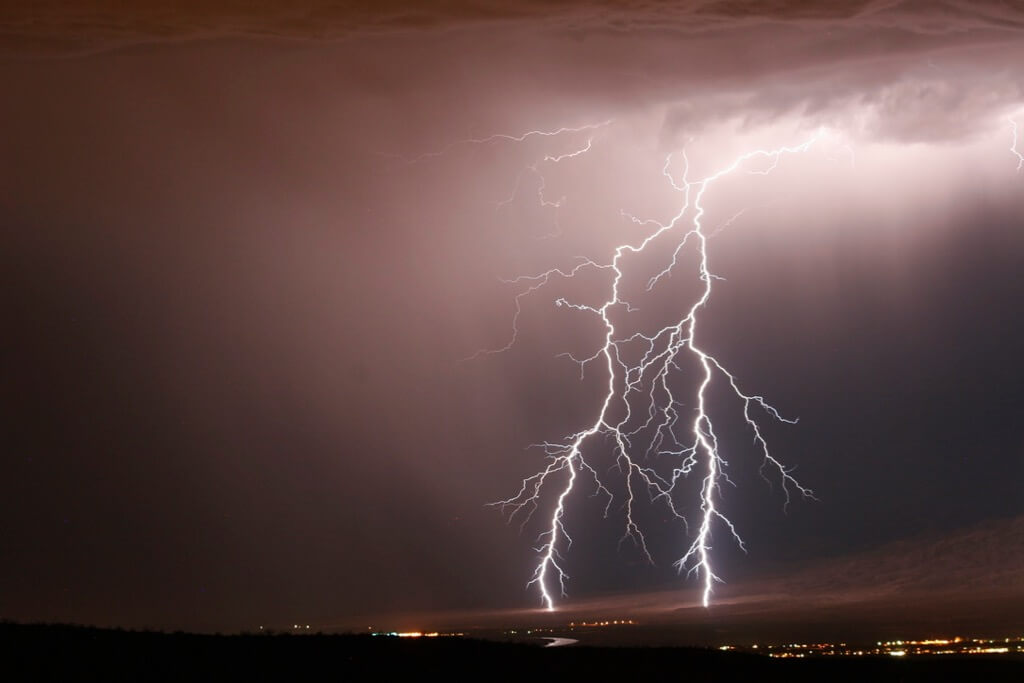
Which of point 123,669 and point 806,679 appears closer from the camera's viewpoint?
point 123,669

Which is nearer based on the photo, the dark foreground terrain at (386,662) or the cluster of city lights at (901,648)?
the dark foreground terrain at (386,662)

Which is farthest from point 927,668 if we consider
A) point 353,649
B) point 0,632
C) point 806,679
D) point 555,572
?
point 555,572

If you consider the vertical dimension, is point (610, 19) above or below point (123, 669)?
above

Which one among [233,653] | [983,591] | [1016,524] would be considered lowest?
[233,653]

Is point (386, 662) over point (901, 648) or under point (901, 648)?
over

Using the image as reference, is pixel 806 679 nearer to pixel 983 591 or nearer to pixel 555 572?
pixel 983 591

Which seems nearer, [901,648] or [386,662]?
[386,662]

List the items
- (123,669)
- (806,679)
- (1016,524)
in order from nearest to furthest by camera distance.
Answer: (123,669), (806,679), (1016,524)

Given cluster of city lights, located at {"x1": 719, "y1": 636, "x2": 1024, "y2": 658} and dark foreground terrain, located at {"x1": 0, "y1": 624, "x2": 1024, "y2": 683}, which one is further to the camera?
cluster of city lights, located at {"x1": 719, "y1": 636, "x2": 1024, "y2": 658}
